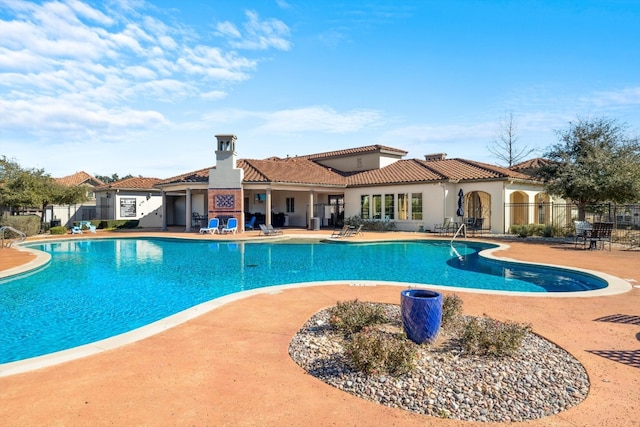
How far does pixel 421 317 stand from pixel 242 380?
7.74ft

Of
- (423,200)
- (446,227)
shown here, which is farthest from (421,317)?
(423,200)

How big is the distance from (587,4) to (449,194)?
1261cm

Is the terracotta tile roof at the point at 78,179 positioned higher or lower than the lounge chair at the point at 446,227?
higher

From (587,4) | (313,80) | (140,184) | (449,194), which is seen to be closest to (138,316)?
(313,80)

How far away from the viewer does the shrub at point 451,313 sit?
19.4ft

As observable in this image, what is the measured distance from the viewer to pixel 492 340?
4.77 metres

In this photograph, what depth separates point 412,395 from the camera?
3811mm

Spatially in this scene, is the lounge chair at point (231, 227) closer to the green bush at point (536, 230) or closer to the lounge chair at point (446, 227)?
the lounge chair at point (446, 227)

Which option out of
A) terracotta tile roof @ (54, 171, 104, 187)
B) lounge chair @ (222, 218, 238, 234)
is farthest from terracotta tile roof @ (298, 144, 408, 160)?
terracotta tile roof @ (54, 171, 104, 187)

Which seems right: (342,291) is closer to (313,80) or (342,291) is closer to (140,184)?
(313,80)

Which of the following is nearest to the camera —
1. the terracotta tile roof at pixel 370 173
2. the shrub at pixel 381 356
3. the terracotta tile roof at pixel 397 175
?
the shrub at pixel 381 356

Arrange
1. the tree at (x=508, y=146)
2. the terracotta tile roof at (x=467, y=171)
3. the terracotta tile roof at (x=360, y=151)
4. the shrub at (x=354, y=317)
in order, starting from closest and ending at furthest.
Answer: the shrub at (x=354, y=317) < the terracotta tile roof at (x=467, y=171) < the terracotta tile roof at (x=360, y=151) < the tree at (x=508, y=146)

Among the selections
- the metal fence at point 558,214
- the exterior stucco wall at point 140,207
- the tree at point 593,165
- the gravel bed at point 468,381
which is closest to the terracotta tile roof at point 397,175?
the metal fence at point 558,214

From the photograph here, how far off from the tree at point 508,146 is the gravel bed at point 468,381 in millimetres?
42258
